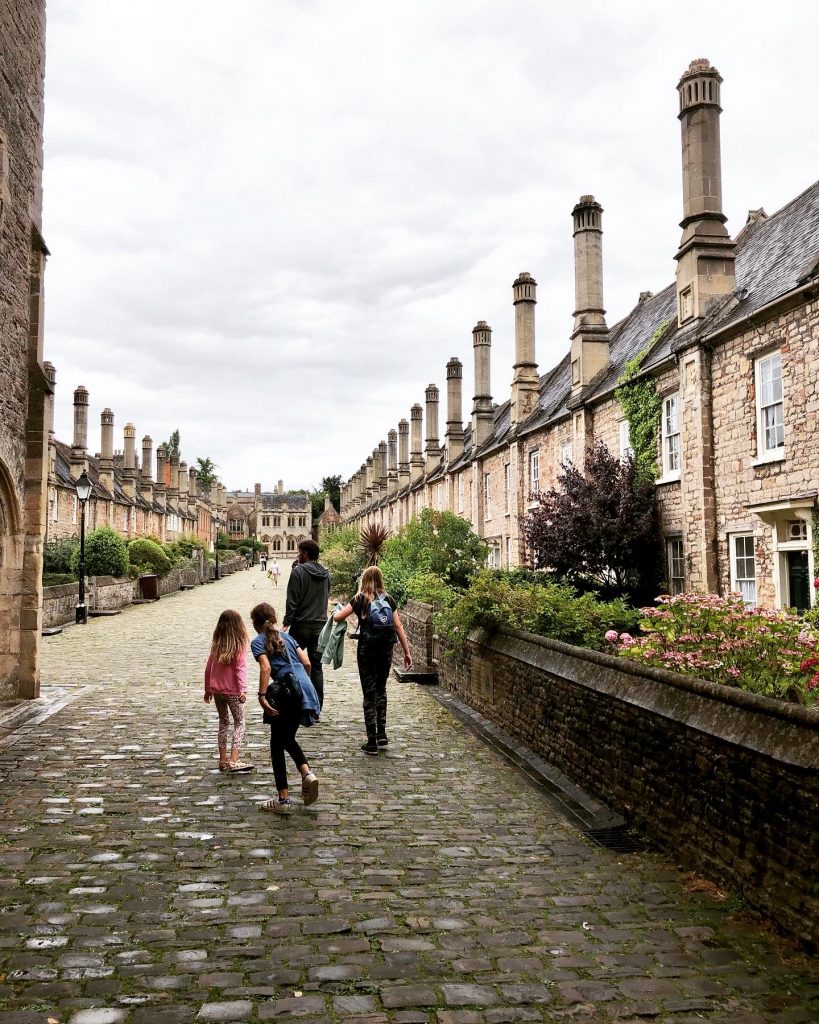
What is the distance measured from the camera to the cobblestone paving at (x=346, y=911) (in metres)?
3.69

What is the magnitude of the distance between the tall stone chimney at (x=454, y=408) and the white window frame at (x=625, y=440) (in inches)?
766

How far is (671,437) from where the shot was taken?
1817 centimetres

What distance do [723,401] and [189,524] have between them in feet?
263

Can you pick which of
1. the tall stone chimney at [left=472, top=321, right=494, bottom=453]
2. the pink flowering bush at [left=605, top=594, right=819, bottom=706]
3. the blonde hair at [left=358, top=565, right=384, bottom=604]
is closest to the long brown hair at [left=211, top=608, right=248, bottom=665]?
the blonde hair at [left=358, top=565, right=384, bottom=604]

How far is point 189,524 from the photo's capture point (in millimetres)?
90000

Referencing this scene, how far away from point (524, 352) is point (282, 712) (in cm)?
2536

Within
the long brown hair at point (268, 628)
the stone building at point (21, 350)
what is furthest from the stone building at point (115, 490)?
the long brown hair at point (268, 628)

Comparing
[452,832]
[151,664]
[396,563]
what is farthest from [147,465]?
[452,832]

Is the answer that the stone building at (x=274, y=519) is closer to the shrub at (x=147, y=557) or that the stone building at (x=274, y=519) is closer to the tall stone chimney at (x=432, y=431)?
the tall stone chimney at (x=432, y=431)

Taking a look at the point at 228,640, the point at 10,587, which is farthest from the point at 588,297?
the point at 228,640

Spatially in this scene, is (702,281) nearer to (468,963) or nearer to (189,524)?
(468,963)

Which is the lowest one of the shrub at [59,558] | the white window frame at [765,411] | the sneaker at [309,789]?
the sneaker at [309,789]

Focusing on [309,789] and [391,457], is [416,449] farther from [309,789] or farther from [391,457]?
[309,789]

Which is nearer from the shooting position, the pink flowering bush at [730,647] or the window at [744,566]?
the pink flowering bush at [730,647]
